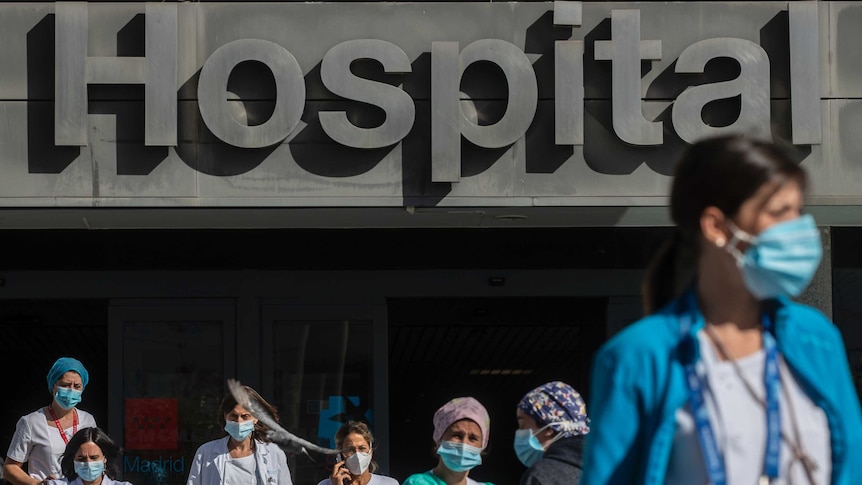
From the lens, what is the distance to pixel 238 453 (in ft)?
29.6

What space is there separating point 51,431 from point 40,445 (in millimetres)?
134

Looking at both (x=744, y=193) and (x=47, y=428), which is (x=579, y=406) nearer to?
(x=744, y=193)

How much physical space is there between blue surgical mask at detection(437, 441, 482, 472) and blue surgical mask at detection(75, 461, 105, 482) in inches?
113

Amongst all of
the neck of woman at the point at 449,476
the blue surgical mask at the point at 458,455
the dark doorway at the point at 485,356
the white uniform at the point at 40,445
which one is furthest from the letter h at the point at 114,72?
the neck of woman at the point at 449,476

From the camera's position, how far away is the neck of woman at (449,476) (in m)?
6.62

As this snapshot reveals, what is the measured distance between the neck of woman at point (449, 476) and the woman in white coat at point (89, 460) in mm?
2993

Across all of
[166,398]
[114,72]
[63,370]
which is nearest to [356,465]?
[63,370]

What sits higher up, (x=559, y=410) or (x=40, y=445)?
(x=559, y=410)

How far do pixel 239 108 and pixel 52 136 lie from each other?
1.55m

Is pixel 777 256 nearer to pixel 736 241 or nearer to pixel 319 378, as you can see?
pixel 736 241

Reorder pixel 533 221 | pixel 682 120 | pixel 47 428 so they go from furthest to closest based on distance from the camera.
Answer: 1. pixel 533 221
2. pixel 682 120
3. pixel 47 428

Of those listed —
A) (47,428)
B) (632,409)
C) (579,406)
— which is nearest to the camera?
(632,409)

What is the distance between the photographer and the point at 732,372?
240 centimetres

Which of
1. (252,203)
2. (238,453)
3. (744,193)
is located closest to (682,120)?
(252,203)
